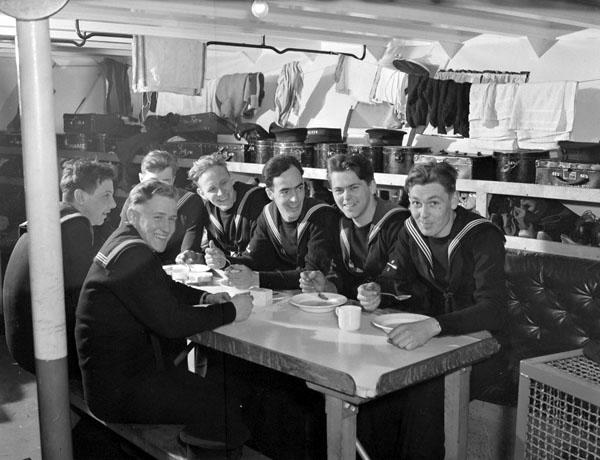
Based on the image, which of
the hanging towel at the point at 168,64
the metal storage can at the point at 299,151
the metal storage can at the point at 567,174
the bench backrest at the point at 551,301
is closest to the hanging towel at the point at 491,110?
the metal storage can at the point at 567,174

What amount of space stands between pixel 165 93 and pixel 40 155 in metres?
1.09

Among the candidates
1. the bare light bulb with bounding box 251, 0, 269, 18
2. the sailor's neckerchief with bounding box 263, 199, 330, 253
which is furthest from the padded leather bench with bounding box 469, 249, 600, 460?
the bare light bulb with bounding box 251, 0, 269, 18

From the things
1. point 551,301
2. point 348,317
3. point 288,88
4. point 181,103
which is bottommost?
point 551,301

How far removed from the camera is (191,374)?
8.68ft

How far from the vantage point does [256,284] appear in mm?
3180

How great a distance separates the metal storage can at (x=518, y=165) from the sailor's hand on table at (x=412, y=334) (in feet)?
6.94

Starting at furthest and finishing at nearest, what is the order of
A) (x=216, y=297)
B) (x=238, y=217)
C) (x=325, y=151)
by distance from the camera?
(x=325, y=151) → (x=238, y=217) → (x=216, y=297)

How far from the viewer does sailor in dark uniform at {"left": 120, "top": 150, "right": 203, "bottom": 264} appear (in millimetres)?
2441

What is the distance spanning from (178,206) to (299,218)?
1.01m

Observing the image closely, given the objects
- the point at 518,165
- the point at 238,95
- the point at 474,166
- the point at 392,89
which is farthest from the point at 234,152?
the point at 518,165

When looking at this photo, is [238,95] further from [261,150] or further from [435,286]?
[435,286]

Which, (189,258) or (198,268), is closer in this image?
(198,268)

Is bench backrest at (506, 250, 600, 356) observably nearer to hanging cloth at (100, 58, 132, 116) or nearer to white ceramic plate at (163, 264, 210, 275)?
white ceramic plate at (163, 264, 210, 275)

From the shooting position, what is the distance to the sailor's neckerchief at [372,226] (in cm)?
337
